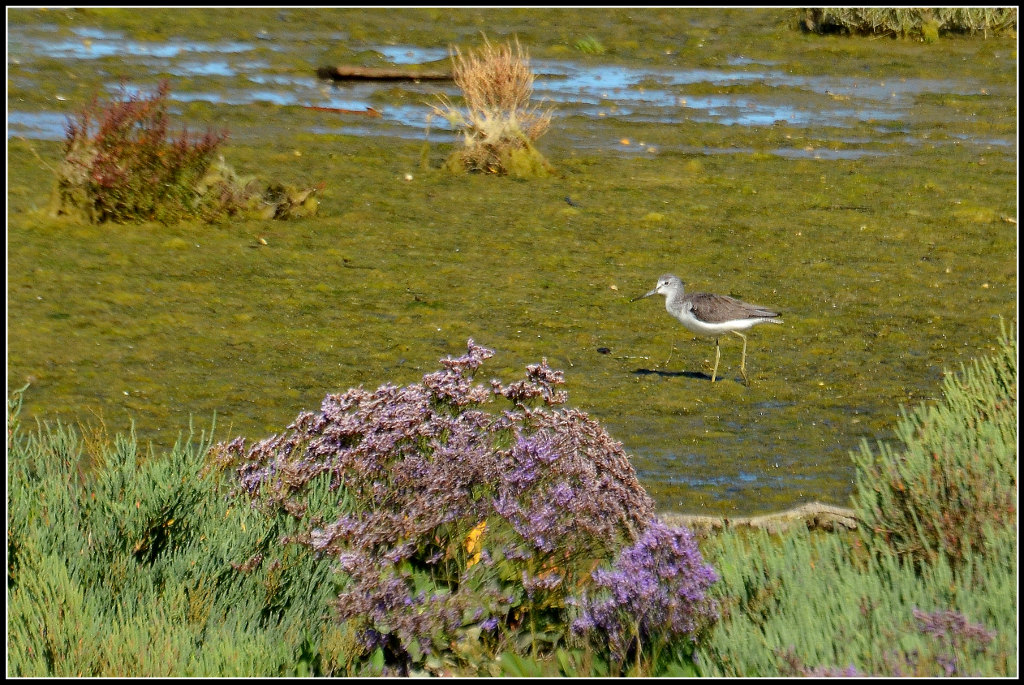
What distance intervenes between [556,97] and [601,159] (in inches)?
107

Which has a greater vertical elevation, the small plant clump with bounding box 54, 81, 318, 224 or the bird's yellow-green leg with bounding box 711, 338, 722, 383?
the small plant clump with bounding box 54, 81, 318, 224

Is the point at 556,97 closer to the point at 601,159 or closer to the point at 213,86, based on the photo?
the point at 601,159

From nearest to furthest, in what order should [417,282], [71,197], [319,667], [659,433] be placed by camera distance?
[319,667]
[659,433]
[417,282]
[71,197]

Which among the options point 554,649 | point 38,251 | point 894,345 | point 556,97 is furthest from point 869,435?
point 556,97

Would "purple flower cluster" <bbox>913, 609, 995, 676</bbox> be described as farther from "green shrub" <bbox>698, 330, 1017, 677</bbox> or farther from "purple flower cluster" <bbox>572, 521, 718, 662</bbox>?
"purple flower cluster" <bbox>572, 521, 718, 662</bbox>


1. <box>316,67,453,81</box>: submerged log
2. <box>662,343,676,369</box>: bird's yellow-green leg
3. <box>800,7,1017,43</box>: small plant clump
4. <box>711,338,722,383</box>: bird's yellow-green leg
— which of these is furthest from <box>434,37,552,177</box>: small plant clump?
<box>800,7,1017,43</box>: small plant clump

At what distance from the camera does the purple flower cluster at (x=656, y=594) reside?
4.33 m

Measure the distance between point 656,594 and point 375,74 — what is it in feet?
45.6

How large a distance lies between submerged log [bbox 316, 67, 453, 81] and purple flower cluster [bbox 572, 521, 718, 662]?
13400 mm

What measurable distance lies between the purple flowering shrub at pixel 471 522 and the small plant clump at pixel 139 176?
22.1 feet

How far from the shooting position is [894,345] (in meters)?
9.05

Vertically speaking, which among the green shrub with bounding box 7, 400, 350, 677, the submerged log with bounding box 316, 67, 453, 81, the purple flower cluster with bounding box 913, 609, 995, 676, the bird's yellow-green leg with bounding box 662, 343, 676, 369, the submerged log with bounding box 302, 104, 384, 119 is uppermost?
the submerged log with bounding box 316, 67, 453, 81

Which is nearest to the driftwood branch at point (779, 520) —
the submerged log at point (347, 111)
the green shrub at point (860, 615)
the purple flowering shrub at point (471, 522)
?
the green shrub at point (860, 615)

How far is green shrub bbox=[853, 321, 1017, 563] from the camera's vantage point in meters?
4.84
